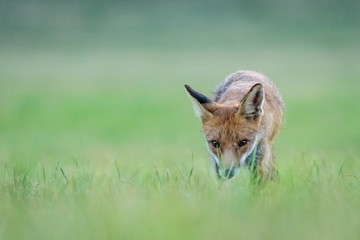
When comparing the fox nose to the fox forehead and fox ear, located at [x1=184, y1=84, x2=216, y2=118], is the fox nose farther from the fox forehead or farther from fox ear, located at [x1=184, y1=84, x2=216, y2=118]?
fox ear, located at [x1=184, y1=84, x2=216, y2=118]

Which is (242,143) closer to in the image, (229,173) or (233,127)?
(233,127)

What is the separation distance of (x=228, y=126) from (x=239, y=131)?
5.2 inches

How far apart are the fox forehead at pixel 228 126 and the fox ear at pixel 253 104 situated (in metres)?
0.07

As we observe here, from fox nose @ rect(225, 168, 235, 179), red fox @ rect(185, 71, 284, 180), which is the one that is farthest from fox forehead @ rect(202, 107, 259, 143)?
fox nose @ rect(225, 168, 235, 179)

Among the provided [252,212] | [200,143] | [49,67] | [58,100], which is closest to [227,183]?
[252,212]

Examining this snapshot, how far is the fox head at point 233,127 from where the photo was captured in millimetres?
8484

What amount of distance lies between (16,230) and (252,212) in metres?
1.75

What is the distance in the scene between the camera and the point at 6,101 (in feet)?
109

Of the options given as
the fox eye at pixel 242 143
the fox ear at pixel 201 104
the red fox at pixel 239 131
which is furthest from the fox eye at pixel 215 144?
the fox ear at pixel 201 104

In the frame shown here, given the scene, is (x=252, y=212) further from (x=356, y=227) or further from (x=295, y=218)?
(x=356, y=227)

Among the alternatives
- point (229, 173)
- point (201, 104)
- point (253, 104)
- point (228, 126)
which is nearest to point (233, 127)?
point (228, 126)

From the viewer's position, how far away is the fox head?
27.8ft

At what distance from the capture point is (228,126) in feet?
28.5

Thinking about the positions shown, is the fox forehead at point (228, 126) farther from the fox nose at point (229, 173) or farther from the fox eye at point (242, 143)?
the fox nose at point (229, 173)
